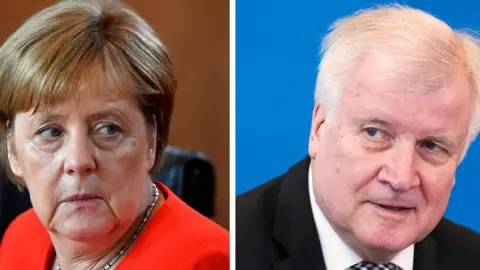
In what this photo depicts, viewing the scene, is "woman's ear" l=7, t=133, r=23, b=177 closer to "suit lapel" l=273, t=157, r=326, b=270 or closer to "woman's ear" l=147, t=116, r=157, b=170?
"woman's ear" l=147, t=116, r=157, b=170

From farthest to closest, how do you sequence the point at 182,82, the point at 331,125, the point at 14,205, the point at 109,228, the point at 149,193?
the point at 182,82
the point at 14,205
the point at 149,193
the point at 109,228
the point at 331,125

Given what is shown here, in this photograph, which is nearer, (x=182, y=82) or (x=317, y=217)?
(x=317, y=217)

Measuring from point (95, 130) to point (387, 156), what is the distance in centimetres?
53

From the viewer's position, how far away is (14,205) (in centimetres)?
192

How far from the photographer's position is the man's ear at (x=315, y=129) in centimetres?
129

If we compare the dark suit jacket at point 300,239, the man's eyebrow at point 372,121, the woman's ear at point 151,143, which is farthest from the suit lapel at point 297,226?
the woman's ear at point 151,143

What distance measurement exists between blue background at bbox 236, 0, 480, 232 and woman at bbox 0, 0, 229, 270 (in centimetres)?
18

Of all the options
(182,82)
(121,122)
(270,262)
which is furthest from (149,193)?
(182,82)

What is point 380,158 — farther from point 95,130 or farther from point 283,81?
point 95,130

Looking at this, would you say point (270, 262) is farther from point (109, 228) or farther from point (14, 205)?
point (14, 205)

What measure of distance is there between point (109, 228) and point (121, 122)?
21 centimetres

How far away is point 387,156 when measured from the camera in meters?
1.23

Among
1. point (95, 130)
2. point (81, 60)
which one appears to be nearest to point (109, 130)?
point (95, 130)

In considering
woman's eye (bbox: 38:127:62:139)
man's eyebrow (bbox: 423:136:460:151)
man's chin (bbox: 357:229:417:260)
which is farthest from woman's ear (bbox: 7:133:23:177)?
man's eyebrow (bbox: 423:136:460:151)
